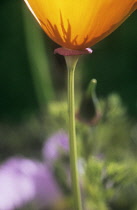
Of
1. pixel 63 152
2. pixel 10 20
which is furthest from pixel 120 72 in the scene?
pixel 63 152

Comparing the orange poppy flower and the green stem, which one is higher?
the orange poppy flower

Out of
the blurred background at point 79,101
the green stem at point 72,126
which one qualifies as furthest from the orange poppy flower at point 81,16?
the blurred background at point 79,101

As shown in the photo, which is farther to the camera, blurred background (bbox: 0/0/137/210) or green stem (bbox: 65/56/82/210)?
blurred background (bbox: 0/0/137/210)

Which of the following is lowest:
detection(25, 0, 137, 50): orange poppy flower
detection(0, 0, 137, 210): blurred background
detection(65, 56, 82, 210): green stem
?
detection(0, 0, 137, 210): blurred background

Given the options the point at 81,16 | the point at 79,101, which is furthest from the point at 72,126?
the point at 79,101

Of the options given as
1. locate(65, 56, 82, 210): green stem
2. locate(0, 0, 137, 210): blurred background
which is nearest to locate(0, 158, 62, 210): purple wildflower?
locate(0, 0, 137, 210): blurred background

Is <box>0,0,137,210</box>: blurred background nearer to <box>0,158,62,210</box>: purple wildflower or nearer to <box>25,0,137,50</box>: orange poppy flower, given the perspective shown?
<box>0,158,62,210</box>: purple wildflower

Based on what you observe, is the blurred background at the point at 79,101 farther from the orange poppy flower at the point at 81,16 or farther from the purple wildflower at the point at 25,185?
the orange poppy flower at the point at 81,16
